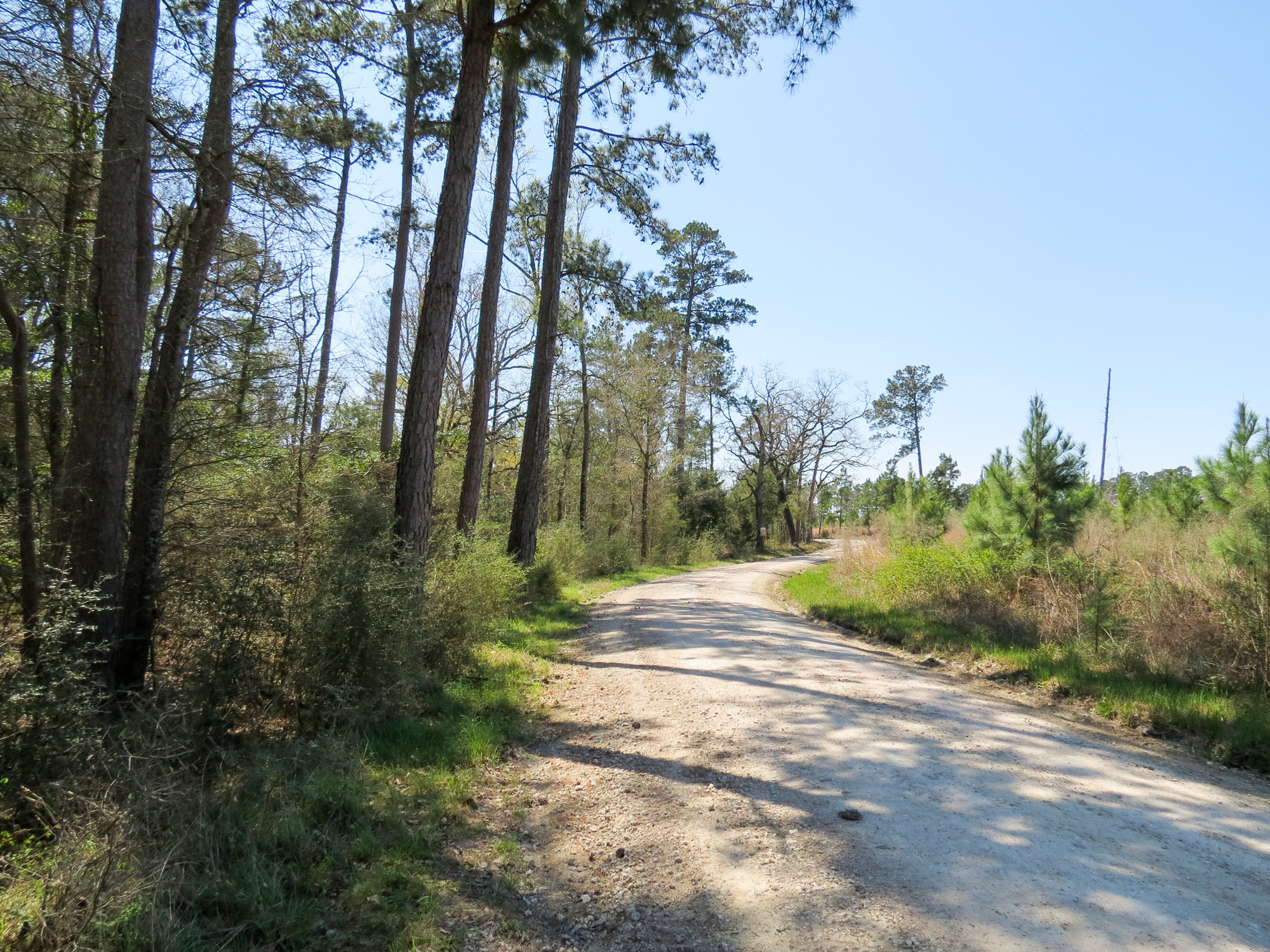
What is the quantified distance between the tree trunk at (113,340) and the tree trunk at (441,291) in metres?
3.00

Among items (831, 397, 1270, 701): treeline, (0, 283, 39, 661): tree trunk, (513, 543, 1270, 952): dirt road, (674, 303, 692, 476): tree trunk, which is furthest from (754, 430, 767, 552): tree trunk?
(0, 283, 39, 661): tree trunk

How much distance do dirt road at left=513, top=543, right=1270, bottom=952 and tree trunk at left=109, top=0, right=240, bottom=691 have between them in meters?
3.54

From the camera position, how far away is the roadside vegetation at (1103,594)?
22.3ft

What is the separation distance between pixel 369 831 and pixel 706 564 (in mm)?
28100

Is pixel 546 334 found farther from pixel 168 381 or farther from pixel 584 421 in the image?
pixel 584 421

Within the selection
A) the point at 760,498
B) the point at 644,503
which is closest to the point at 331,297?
the point at 644,503

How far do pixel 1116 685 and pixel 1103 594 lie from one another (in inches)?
71.7

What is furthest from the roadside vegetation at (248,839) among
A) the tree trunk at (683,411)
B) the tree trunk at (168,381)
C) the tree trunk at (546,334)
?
the tree trunk at (683,411)

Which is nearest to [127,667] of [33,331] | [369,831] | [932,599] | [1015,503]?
[33,331]

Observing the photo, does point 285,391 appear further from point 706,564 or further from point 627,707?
point 706,564

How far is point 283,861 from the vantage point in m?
3.45

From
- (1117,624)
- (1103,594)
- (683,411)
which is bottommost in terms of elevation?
(1117,624)

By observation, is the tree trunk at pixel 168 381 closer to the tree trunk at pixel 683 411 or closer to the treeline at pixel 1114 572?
the treeline at pixel 1114 572

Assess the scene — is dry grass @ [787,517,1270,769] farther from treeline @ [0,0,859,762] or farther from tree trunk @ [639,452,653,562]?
tree trunk @ [639,452,653,562]
